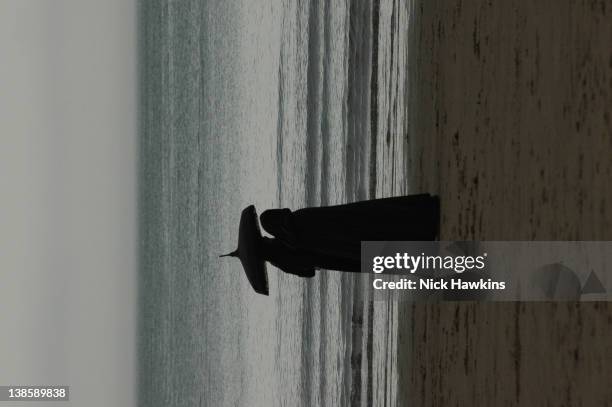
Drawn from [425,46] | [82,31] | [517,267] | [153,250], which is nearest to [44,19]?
[82,31]

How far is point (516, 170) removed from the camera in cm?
221

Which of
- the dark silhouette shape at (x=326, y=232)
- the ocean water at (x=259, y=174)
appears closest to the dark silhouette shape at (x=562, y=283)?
the dark silhouette shape at (x=326, y=232)

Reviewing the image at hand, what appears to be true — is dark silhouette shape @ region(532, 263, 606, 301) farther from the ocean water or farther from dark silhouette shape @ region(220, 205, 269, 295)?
the ocean water

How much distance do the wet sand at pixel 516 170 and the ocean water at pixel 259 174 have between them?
1.43ft


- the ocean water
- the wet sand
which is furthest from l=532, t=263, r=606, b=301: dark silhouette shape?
the ocean water

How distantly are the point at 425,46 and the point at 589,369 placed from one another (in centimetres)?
153

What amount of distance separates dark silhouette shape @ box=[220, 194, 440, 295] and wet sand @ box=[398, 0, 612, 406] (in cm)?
13

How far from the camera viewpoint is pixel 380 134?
3.46 meters

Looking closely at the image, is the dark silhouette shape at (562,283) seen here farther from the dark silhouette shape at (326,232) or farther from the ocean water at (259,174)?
the ocean water at (259,174)

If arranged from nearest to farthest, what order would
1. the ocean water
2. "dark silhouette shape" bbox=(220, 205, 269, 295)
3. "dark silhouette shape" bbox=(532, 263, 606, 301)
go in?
"dark silhouette shape" bbox=(532, 263, 606, 301), "dark silhouette shape" bbox=(220, 205, 269, 295), the ocean water

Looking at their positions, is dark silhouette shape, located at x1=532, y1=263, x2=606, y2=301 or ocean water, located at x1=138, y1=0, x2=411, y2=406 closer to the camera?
dark silhouette shape, located at x1=532, y1=263, x2=606, y2=301

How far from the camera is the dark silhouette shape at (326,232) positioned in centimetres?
254

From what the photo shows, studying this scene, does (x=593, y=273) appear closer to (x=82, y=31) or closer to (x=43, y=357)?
(x=43, y=357)

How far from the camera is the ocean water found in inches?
137
